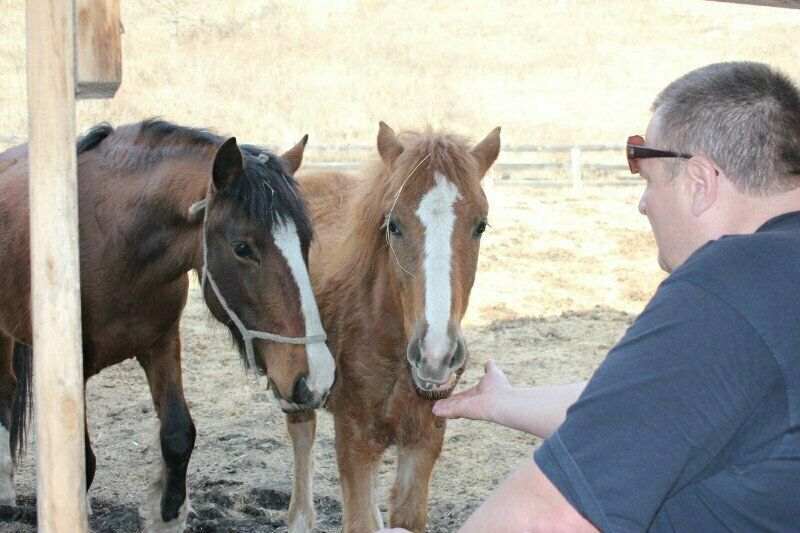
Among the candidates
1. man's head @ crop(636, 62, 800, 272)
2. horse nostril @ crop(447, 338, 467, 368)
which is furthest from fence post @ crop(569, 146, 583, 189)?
man's head @ crop(636, 62, 800, 272)

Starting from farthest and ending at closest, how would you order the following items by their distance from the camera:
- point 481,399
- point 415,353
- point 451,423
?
point 451,423 < point 415,353 < point 481,399

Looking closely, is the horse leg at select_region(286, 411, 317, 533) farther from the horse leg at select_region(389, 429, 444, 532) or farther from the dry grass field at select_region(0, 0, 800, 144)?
the dry grass field at select_region(0, 0, 800, 144)

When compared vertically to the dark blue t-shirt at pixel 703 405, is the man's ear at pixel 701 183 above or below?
above

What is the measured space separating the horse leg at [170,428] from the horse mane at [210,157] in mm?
926

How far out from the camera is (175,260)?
11.4 feet

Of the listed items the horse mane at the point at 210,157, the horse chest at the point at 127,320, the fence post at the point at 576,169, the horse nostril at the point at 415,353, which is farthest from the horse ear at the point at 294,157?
the fence post at the point at 576,169

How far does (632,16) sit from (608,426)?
39435mm

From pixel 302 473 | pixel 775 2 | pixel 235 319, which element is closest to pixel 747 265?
pixel 775 2

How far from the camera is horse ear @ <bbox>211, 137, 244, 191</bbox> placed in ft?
10.1

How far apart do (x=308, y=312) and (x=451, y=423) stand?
2.87 metres

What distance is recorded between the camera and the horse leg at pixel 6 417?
14.3ft

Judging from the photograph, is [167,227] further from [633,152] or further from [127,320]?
[633,152]

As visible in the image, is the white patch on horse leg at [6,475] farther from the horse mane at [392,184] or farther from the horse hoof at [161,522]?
the horse mane at [392,184]

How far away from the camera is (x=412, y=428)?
137 inches
